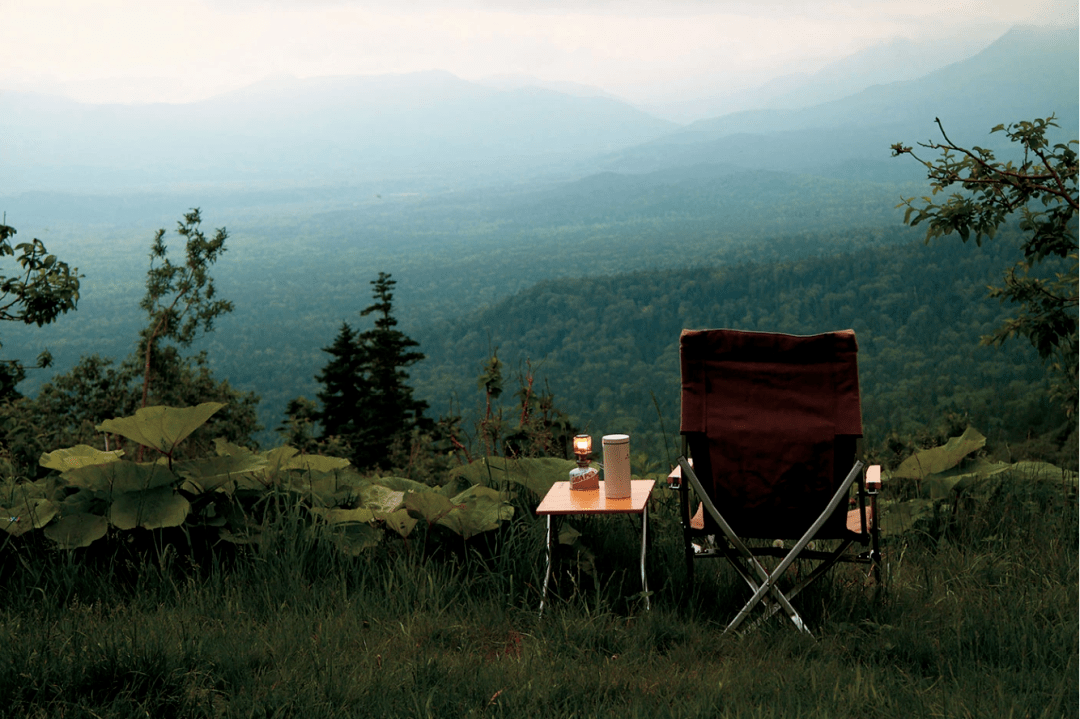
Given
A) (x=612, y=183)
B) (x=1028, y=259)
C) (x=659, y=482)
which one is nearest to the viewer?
(x=659, y=482)

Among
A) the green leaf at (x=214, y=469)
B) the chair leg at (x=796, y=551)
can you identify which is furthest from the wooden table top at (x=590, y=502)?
the green leaf at (x=214, y=469)

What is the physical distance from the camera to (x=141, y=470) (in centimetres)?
265

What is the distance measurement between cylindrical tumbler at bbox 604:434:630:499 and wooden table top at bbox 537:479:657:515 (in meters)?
0.03

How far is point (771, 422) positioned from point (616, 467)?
1.53 feet

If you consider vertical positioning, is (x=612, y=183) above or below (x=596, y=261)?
above

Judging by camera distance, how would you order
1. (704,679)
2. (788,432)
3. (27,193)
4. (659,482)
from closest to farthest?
(704,679) < (788,432) < (659,482) < (27,193)

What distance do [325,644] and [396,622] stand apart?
0.71 feet

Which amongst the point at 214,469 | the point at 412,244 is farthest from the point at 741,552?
the point at 412,244

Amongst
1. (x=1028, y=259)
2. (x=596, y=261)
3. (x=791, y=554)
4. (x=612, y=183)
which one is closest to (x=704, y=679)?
(x=791, y=554)


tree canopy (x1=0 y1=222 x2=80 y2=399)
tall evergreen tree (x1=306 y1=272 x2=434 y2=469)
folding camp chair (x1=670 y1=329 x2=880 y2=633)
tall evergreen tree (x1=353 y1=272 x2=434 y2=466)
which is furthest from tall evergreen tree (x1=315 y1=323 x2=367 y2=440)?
folding camp chair (x1=670 y1=329 x2=880 y2=633)

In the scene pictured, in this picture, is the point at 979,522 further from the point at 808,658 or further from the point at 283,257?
the point at 283,257

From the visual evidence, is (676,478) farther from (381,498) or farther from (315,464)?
(315,464)

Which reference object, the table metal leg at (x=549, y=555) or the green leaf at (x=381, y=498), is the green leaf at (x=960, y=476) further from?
the green leaf at (x=381, y=498)

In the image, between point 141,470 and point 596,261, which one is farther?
point 596,261
